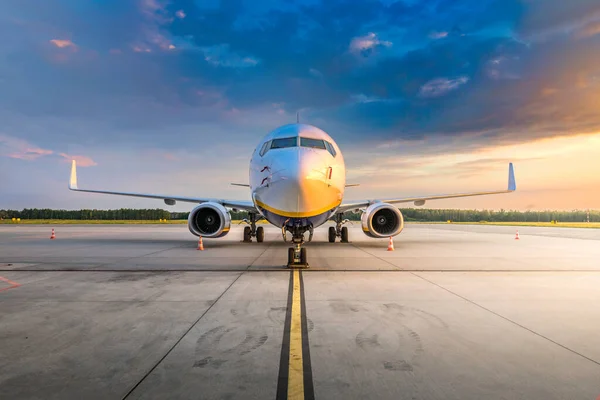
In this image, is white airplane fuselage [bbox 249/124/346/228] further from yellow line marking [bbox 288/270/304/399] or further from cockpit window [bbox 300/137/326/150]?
yellow line marking [bbox 288/270/304/399]

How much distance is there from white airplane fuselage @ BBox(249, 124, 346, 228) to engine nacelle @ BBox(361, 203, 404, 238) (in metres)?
2.83

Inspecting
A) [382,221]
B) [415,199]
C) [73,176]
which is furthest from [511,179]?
[73,176]

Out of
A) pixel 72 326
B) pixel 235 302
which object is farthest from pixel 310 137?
pixel 72 326

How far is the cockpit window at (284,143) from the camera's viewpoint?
9892 millimetres

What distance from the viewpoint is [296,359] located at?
10.2ft

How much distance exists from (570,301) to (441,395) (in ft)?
13.5

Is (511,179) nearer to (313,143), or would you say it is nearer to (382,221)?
(382,221)

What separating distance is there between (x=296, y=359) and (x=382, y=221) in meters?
11.4

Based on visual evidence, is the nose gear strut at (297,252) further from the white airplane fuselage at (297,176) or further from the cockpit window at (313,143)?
the cockpit window at (313,143)

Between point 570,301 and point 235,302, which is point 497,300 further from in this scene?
point 235,302

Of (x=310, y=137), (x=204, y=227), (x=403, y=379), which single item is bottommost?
(x=403, y=379)

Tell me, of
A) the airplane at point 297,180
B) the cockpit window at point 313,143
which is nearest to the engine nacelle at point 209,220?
the airplane at point 297,180

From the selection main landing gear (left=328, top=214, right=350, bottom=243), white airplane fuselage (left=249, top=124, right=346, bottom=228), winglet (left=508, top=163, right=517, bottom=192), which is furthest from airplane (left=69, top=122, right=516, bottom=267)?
winglet (left=508, top=163, right=517, bottom=192)

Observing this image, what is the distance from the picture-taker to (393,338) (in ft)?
12.0
